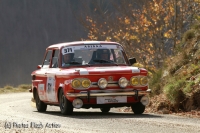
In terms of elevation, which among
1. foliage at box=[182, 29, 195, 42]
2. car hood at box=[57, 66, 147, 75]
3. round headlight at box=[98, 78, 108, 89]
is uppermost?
foliage at box=[182, 29, 195, 42]

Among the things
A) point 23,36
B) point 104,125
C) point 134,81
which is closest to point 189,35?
point 134,81

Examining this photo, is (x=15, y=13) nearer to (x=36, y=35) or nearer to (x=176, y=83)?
(x=36, y=35)

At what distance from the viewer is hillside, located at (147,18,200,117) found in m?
15.2

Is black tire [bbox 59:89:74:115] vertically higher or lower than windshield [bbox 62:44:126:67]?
lower

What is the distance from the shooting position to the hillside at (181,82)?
15.2 m

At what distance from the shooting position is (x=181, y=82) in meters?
15.9

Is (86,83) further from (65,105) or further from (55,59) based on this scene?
(55,59)

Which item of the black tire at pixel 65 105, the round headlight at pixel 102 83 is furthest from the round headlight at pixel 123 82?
the black tire at pixel 65 105

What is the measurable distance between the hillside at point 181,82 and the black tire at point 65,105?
244 centimetres

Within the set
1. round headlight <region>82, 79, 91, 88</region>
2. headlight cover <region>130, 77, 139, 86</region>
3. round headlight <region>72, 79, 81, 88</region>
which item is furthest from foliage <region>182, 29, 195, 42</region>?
round headlight <region>72, 79, 81, 88</region>

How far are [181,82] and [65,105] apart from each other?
128 inches

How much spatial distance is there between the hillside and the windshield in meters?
1.47

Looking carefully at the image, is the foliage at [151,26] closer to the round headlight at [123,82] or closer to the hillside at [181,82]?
the hillside at [181,82]

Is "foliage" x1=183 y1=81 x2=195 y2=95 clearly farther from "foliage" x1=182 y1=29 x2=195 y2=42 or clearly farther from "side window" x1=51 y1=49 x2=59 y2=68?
"foliage" x1=182 y1=29 x2=195 y2=42
